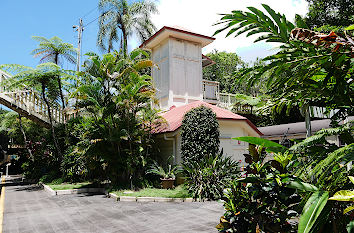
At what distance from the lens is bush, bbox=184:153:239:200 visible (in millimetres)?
9266

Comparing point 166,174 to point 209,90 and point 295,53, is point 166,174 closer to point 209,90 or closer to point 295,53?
point 209,90

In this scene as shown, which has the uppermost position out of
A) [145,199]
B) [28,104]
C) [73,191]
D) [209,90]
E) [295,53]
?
[209,90]

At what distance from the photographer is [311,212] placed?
5.12 feet

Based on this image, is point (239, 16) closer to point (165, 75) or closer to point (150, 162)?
point (150, 162)

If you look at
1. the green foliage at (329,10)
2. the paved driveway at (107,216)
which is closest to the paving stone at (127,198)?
the paved driveway at (107,216)

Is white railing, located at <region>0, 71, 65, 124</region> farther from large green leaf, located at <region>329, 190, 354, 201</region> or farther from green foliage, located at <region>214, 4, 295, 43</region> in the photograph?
large green leaf, located at <region>329, 190, 354, 201</region>

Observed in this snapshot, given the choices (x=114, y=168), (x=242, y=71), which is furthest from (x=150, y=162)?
(x=242, y=71)

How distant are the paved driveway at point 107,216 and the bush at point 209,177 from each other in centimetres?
60

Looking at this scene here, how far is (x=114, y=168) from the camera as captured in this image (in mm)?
11289

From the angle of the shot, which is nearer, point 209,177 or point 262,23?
point 262,23

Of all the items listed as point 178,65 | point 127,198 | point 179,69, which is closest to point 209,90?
point 179,69

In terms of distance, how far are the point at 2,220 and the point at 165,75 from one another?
39.1ft

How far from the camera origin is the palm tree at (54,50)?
1533 centimetres

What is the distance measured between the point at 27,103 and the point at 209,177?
1176 cm
